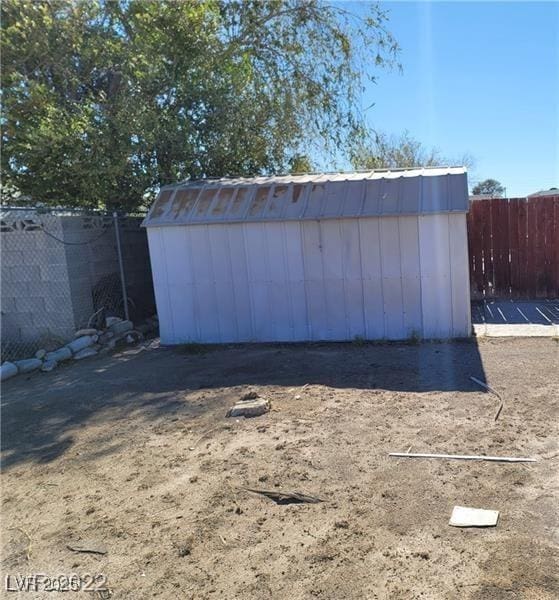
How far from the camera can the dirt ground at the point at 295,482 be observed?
9.09ft

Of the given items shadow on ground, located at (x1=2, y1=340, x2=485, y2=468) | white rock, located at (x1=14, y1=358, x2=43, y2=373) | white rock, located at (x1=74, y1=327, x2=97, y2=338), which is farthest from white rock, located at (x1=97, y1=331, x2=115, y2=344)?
white rock, located at (x1=14, y1=358, x2=43, y2=373)

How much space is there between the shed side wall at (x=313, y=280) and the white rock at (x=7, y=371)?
2287mm

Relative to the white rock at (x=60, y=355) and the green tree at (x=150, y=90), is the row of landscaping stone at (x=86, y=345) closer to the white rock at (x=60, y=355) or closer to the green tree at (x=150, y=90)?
the white rock at (x=60, y=355)

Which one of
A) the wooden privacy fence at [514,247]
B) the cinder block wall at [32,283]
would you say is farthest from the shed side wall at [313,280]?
the wooden privacy fence at [514,247]

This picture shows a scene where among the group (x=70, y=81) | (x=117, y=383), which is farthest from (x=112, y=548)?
(x=70, y=81)

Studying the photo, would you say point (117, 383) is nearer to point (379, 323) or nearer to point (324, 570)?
point (379, 323)

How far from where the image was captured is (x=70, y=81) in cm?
1014

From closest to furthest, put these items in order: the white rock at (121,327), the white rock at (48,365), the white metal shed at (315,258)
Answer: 1. the white metal shed at (315,258)
2. the white rock at (48,365)
3. the white rock at (121,327)

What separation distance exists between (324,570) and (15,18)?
10.6 meters

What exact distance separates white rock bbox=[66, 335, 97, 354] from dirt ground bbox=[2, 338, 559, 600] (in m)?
1.70

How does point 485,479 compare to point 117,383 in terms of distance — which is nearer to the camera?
point 485,479

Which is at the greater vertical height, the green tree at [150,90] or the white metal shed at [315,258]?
the green tree at [150,90]

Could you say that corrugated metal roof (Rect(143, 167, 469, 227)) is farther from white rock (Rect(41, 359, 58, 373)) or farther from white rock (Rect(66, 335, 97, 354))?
white rock (Rect(41, 359, 58, 373))

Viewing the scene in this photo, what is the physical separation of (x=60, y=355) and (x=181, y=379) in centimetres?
262
